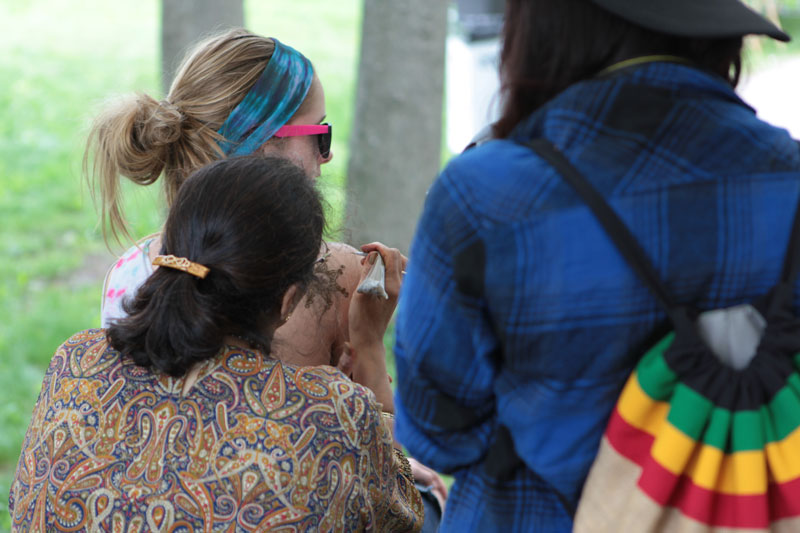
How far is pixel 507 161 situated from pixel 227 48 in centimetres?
124

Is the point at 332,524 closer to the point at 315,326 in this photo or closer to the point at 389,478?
the point at 389,478

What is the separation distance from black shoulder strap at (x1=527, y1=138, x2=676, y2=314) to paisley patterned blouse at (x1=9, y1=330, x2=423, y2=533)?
68 centimetres

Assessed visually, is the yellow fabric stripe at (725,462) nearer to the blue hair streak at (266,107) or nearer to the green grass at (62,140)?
the green grass at (62,140)

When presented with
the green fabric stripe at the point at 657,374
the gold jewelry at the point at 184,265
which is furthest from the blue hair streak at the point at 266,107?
the green fabric stripe at the point at 657,374

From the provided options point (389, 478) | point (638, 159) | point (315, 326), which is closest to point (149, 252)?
point (315, 326)

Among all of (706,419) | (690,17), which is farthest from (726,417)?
(690,17)

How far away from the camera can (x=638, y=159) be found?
4.09ft

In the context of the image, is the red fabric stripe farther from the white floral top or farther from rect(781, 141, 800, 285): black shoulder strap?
the white floral top

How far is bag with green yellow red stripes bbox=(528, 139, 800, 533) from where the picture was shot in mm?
1199

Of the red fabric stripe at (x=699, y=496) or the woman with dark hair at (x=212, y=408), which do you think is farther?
the woman with dark hair at (x=212, y=408)

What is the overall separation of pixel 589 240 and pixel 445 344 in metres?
0.29

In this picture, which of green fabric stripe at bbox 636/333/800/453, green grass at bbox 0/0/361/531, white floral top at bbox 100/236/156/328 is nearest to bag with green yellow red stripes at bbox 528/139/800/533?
green fabric stripe at bbox 636/333/800/453

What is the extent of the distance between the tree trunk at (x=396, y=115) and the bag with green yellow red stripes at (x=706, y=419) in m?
3.94

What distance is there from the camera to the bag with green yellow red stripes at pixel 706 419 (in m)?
1.20
